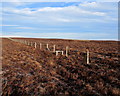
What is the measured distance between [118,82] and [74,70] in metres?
3.56

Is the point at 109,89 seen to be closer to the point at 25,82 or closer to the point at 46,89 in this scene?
the point at 46,89

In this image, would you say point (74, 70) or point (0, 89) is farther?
point (74, 70)

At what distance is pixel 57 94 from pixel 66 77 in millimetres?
2769

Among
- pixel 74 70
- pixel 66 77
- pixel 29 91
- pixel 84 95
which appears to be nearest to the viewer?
pixel 84 95

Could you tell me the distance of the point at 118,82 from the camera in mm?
7523

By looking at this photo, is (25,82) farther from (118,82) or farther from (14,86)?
(118,82)

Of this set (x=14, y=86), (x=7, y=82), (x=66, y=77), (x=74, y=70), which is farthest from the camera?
(x=74, y=70)

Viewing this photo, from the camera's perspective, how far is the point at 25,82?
298 inches

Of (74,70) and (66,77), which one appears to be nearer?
(66,77)

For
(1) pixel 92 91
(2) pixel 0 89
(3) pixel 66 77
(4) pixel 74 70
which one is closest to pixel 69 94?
(1) pixel 92 91

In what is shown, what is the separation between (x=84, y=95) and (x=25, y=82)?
3.38 meters

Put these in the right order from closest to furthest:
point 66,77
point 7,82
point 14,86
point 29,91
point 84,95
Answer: point 84,95, point 29,91, point 14,86, point 7,82, point 66,77

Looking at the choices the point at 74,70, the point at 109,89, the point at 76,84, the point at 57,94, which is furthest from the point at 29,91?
the point at 74,70

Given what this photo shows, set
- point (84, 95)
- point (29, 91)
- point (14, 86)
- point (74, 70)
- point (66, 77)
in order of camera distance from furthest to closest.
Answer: point (74, 70) → point (66, 77) → point (14, 86) → point (29, 91) → point (84, 95)
